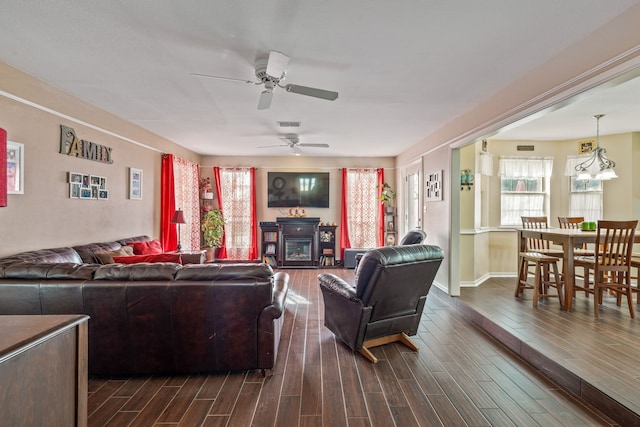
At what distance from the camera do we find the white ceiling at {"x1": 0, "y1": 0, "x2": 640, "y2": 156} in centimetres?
203

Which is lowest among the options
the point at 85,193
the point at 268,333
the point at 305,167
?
the point at 268,333

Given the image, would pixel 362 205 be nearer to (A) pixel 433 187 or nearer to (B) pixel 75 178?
(A) pixel 433 187

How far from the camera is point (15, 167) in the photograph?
2.88 metres

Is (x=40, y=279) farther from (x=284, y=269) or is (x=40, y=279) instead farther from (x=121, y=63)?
(x=284, y=269)

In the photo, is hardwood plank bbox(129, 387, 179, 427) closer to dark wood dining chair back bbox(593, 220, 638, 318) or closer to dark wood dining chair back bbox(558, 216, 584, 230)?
dark wood dining chair back bbox(593, 220, 638, 318)

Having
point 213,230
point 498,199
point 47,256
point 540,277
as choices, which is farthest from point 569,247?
point 213,230

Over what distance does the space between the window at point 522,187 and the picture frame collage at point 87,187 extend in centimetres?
631

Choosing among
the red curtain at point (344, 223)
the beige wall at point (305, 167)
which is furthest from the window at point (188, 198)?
the red curtain at point (344, 223)

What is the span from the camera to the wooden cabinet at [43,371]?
102 cm

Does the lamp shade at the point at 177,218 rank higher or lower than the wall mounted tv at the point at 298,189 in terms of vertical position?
lower

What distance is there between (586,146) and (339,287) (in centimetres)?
546

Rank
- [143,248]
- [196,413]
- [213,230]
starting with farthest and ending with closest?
[213,230]
[143,248]
[196,413]

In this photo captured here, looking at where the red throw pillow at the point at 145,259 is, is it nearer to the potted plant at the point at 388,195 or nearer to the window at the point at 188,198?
the window at the point at 188,198

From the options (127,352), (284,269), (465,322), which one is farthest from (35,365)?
(284,269)
